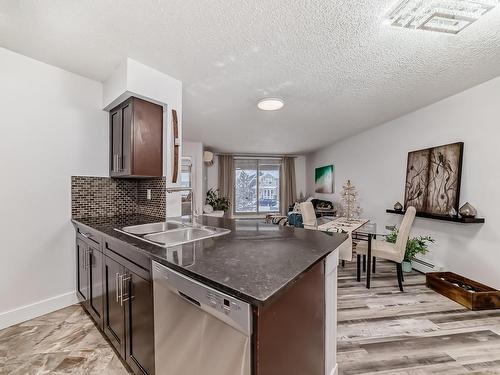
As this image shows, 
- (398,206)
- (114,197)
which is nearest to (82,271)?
(114,197)

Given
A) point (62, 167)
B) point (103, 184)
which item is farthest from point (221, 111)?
point (62, 167)

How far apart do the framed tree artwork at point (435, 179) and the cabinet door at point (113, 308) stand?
353 centimetres

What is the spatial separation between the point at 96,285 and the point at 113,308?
0.40 metres

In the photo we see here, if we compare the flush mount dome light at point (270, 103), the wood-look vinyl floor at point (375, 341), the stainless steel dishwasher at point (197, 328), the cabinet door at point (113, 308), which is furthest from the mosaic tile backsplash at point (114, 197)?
the flush mount dome light at point (270, 103)

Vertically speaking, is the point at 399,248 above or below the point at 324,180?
below

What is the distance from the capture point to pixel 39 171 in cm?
212

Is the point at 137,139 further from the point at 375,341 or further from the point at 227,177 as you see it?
the point at 227,177

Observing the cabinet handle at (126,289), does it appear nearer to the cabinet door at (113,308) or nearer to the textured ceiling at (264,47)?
the cabinet door at (113,308)

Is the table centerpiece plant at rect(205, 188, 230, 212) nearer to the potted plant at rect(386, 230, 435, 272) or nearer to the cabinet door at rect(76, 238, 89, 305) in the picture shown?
the cabinet door at rect(76, 238, 89, 305)

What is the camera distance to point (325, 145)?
598 cm

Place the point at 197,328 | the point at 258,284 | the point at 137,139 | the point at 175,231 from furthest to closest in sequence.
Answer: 1. the point at 137,139
2. the point at 175,231
3. the point at 197,328
4. the point at 258,284

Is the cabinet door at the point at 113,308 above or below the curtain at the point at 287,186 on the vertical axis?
below

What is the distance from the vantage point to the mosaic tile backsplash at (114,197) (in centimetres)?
236

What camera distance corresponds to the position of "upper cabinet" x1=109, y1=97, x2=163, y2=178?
2.15m
